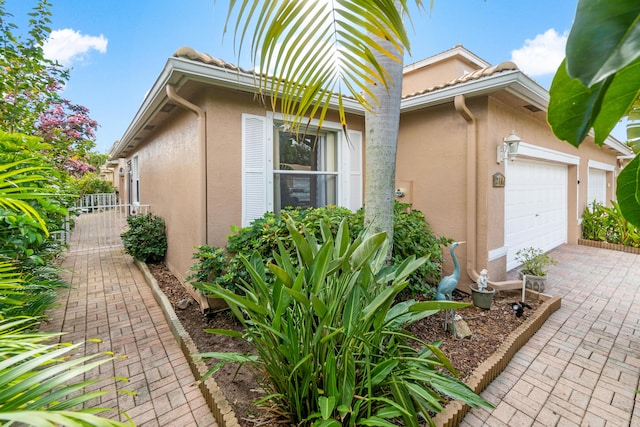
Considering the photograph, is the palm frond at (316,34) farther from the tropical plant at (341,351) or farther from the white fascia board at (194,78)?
the white fascia board at (194,78)

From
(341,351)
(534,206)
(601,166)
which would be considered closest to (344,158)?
(341,351)

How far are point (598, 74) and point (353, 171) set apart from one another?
18.3 feet

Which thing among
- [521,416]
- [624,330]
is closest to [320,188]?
[521,416]

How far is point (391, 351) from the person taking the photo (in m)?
2.27

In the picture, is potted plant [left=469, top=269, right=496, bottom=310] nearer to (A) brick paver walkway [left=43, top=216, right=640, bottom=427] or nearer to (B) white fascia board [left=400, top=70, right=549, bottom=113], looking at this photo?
(A) brick paver walkway [left=43, top=216, right=640, bottom=427]

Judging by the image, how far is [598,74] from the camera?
0.41 meters

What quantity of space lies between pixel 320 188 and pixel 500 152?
323 cm

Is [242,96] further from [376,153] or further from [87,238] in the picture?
[87,238]

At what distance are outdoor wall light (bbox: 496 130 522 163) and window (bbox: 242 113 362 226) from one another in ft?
8.18

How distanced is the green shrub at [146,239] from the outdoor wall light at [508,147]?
23.5ft

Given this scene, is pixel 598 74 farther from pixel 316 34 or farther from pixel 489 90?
pixel 489 90

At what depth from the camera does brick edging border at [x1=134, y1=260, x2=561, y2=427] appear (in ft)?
7.64

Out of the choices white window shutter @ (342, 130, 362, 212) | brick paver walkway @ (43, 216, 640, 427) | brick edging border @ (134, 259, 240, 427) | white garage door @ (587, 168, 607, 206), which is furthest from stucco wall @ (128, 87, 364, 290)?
white garage door @ (587, 168, 607, 206)

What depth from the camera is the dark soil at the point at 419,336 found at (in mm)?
2594
